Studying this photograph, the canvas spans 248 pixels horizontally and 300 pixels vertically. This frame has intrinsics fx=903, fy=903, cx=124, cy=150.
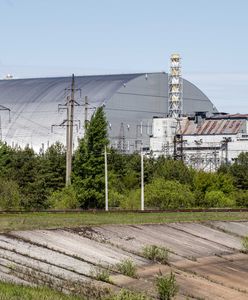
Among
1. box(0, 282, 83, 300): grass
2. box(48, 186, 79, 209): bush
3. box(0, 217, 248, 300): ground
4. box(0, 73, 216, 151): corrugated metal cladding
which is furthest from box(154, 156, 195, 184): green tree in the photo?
box(0, 282, 83, 300): grass

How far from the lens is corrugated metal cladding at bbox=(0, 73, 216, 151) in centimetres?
11681

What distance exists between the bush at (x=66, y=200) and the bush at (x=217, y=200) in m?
12.3

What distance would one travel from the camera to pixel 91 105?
114938 millimetres

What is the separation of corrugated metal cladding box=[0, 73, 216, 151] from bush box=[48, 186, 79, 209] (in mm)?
43711

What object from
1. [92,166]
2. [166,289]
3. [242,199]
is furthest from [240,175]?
[166,289]

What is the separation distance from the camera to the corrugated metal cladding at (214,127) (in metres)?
120

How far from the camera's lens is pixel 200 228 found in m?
41.9

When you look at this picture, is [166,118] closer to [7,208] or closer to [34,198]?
[34,198]

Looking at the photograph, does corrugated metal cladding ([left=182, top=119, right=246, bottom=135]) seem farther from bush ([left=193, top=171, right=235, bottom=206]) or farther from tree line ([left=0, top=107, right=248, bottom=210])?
bush ([left=193, top=171, right=235, bottom=206])

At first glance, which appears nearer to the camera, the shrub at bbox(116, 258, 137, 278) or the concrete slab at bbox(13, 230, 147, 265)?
the shrub at bbox(116, 258, 137, 278)

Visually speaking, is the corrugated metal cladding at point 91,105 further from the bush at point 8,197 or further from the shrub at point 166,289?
the shrub at point 166,289

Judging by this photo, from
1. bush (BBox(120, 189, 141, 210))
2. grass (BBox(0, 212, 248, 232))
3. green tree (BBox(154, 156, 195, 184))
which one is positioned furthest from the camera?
green tree (BBox(154, 156, 195, 184))

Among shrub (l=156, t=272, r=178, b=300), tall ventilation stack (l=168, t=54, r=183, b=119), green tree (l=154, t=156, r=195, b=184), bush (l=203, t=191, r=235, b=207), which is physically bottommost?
shrub (l=156, t=272, r=178, b=300)

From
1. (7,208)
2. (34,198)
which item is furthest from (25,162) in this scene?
(7,208)
